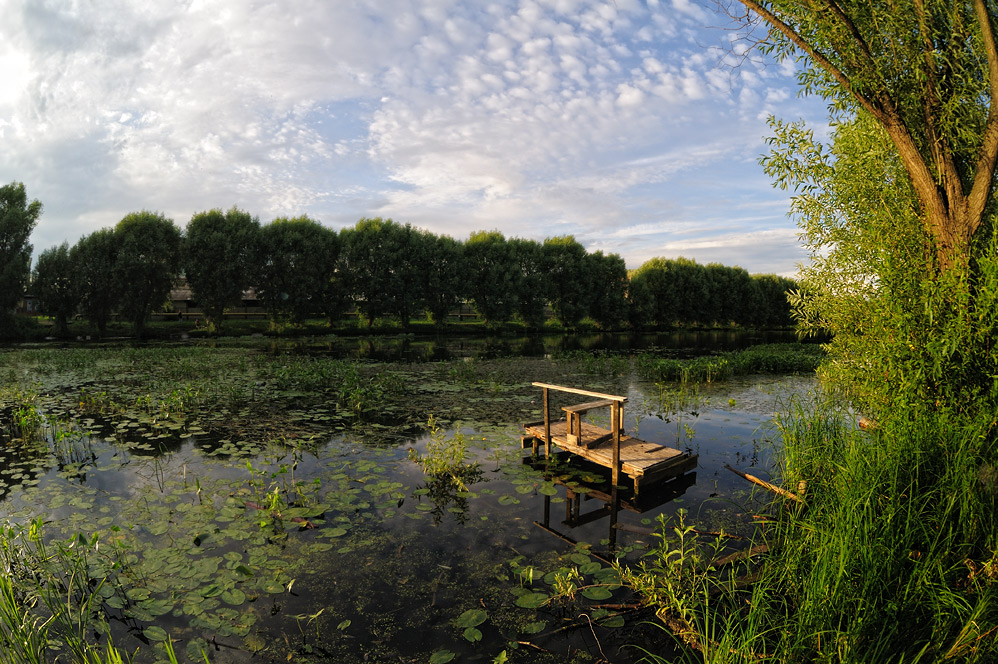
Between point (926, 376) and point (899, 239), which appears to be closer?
point (926, 376)

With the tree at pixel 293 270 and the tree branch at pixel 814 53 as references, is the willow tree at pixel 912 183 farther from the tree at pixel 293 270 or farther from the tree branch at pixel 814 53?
the tree at pixel 293 270

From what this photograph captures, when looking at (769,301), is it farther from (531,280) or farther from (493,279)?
(493,279)

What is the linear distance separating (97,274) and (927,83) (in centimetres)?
6037

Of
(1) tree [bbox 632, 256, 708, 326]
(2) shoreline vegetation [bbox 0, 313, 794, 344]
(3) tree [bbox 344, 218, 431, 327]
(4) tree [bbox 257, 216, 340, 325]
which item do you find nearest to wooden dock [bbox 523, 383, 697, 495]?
(2) shoreline vegetation [bbox 0, 313, 794, 344]

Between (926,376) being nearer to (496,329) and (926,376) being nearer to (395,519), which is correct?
(395,519)

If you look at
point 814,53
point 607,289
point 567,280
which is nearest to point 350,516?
point 814,53

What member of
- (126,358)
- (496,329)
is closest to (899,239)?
(126,358)

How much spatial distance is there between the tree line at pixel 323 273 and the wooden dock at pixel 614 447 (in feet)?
156

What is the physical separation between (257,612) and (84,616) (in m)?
1.85

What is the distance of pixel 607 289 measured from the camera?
222ft

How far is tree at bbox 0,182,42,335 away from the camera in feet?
137

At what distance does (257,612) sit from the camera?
519 cm

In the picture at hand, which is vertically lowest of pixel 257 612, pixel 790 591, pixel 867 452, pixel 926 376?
pixel 257 612

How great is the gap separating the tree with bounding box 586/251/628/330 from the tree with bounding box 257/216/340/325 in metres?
35.4
